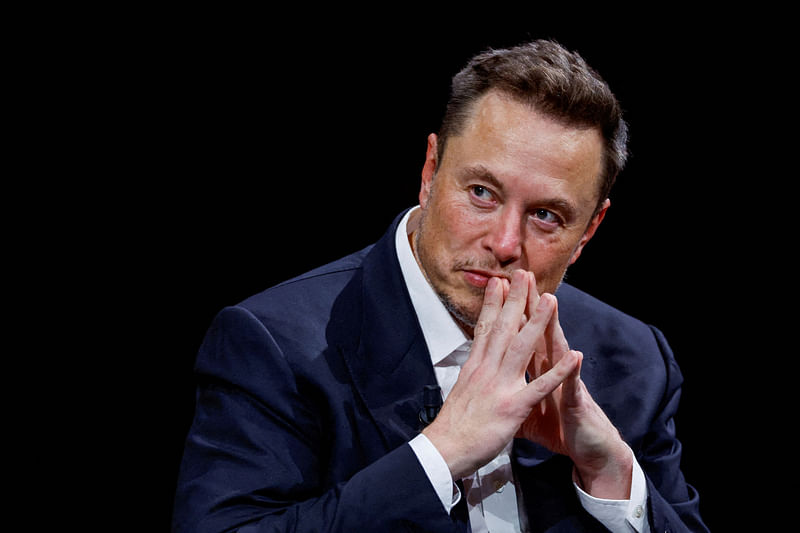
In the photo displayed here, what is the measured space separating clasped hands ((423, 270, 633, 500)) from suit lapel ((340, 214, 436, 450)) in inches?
7.1

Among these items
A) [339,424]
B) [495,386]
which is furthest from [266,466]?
[495,386]

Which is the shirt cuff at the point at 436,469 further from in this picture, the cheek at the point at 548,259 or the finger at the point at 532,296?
the cheek at the point at 548,259

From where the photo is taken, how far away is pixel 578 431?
1.86m

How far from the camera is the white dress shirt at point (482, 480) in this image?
6.33ft

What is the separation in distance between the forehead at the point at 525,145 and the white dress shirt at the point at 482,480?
0.92ft

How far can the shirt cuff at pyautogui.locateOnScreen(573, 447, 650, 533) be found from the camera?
1.92 m

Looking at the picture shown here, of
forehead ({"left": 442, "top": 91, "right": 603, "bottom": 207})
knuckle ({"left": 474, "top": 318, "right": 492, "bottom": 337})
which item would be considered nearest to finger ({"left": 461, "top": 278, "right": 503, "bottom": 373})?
knuckle ({"left": 474, "top": 318, "right": 492, "bottom": 337})

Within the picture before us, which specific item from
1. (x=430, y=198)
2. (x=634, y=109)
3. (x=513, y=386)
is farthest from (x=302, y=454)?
(x=634, y=109)

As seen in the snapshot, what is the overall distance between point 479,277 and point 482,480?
43 centimetres

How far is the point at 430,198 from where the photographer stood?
6.62 feet

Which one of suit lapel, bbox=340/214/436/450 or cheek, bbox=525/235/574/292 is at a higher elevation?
cheek, bbox=525/235/574/292

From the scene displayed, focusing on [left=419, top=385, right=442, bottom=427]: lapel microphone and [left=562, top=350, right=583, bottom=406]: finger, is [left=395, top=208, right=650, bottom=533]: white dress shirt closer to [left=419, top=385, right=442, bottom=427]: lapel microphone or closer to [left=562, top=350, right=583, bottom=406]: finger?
[left=419, top=385, right=442, bottom=427]: lapel microphone

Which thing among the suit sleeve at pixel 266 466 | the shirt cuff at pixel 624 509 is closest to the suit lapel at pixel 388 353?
the suit sleeve at pixel 266 466

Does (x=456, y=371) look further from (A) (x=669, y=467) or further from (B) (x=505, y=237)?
(A) (x=669, y=467)
